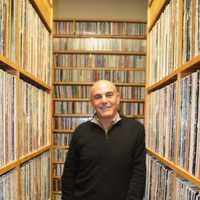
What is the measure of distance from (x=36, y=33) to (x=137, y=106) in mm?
1894

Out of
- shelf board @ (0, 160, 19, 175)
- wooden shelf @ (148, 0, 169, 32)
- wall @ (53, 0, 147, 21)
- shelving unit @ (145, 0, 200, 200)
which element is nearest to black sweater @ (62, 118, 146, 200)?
shelving unit @ (145, 0, 200, 200)

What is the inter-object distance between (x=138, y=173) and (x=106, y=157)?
0.70 ft

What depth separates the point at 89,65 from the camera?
10.9 ft

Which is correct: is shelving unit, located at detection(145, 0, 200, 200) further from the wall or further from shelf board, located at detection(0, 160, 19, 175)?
the wall

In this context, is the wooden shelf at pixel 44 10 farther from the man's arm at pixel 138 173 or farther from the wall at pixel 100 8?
the wall at pixel 100 8

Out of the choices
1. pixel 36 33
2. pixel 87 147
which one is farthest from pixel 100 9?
pixel 87 147

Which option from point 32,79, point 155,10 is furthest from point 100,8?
point 32,79

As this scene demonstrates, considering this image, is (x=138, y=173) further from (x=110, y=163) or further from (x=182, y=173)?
(x=182, y=173)

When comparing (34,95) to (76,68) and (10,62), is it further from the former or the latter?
(76,68)

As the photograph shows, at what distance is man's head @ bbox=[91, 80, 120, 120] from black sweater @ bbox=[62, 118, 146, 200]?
0.09 metres

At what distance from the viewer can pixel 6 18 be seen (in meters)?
1.15

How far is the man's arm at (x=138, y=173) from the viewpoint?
1494 mm

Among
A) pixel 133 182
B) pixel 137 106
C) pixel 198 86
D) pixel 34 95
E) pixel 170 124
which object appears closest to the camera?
pixel 198 86

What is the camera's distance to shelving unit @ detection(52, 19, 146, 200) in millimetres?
3293
